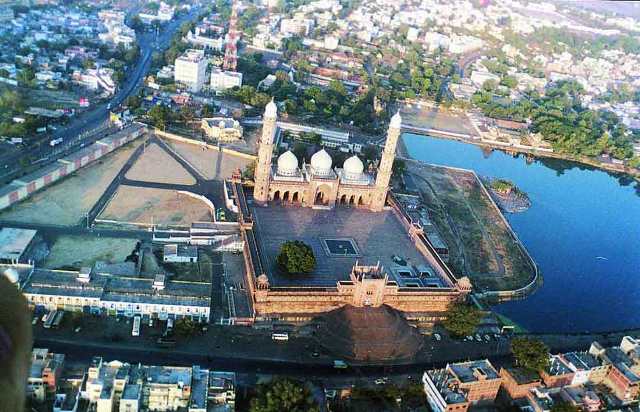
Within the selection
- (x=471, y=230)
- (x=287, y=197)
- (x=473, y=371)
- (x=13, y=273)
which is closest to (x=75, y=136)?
(x=287, y=197)

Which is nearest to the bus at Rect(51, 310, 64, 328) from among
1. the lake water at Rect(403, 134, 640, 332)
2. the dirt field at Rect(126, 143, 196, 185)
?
the dirt field at Rect(126, 143, 196, 185)

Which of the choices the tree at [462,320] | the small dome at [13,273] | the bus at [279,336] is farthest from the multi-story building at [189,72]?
the tree at [462,320]

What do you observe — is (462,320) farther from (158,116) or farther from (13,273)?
(158,116)

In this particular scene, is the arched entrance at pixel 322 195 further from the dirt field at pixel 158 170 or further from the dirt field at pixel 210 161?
the dirt field at pixel 158 170

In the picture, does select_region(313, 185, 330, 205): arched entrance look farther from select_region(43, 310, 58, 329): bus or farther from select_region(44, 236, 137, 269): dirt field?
select_region(43, 310, 58, 329): bus

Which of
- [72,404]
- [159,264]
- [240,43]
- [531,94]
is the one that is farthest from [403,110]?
[72,404]

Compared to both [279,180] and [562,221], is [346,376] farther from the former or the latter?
[562,221]

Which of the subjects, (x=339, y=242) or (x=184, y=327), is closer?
(x=184, y=327)
